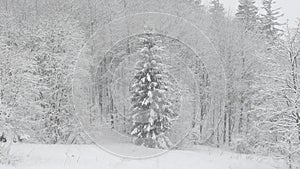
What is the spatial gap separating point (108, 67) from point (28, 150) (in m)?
3.63

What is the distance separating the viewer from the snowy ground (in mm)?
8883

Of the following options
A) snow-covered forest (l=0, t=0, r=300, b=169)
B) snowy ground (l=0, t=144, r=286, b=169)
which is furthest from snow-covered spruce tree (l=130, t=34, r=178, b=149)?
snowy ground (l=0, t=144, r=286, b=169)

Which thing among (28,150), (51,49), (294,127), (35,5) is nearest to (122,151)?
(28,150)

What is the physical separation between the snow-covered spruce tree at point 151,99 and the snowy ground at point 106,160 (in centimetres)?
61

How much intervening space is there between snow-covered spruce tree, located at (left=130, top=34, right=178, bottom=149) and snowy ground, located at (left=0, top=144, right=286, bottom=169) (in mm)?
613

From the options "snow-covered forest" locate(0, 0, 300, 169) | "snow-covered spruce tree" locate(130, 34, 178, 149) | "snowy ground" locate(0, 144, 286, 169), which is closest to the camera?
"snowy ground" locate(0, 144, 286, 169)

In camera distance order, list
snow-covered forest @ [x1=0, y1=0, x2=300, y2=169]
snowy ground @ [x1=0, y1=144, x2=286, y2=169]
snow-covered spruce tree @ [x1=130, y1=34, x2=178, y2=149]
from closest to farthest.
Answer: snowy ground @ [x1=0, y1=144, x2=286, y2=169] < snow-covered spruce tree @ [x1=130, y1=34, x2=178, y2=149] < snow-covered forest @ [x1=0, y1=0, x2=300, y2=169]

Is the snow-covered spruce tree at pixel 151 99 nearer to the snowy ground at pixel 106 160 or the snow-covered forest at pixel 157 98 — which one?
the snow-covered forest at pixel 157 98

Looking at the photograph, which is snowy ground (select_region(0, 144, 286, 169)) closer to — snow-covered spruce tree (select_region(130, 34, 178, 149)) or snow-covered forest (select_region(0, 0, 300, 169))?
snow-covered forest (select_region(0, 0, 300, 169))

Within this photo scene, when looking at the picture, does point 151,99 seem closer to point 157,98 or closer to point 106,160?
point 157,98

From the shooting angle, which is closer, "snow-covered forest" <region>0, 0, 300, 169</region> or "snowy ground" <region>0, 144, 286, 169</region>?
"snowy ground" <region>0, 144, 286, 169</region>

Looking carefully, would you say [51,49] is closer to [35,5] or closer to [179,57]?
[179,57]

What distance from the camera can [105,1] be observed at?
3038 centimetres

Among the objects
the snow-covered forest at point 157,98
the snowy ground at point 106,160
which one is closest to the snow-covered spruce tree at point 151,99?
the snow-covered forest at point 157,98
